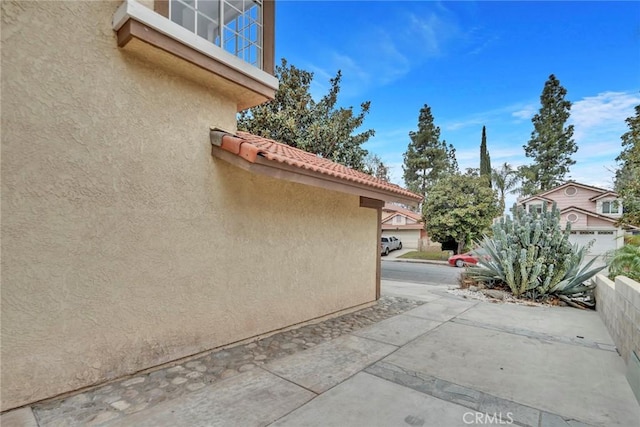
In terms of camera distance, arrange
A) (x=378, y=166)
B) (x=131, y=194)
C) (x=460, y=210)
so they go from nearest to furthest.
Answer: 1. (x=131, y=194)
2. (x=460, y=210)
3. (x=378, y=166)

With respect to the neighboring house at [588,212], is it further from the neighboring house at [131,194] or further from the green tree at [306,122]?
the neighboring house at [131,194]

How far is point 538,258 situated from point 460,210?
1647 centimetres

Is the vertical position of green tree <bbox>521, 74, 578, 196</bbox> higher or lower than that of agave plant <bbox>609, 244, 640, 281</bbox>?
higher

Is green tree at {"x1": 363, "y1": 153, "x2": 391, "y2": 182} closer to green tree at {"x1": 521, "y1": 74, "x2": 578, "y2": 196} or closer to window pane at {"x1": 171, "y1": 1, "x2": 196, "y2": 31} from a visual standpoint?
green tree at {"x1": 521, "y1": 74, "x2": 578, "y2": 196}

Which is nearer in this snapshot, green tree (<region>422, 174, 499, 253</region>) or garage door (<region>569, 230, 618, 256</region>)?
green tree (<region>422, 174, 499, 253</region>)

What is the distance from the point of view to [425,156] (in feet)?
133

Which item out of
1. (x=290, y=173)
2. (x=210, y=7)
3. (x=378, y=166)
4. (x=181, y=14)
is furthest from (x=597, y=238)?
(x=181, y=14)

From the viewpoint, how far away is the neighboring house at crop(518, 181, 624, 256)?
84.9ft

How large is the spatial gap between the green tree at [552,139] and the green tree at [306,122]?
98.0ft

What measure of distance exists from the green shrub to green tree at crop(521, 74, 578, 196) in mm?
34208

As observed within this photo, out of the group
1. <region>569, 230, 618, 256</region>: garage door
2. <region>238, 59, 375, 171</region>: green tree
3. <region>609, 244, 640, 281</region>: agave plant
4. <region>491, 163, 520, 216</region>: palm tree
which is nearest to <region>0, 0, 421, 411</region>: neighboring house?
<region>609, 244, 640, 281</region>: agave plant
